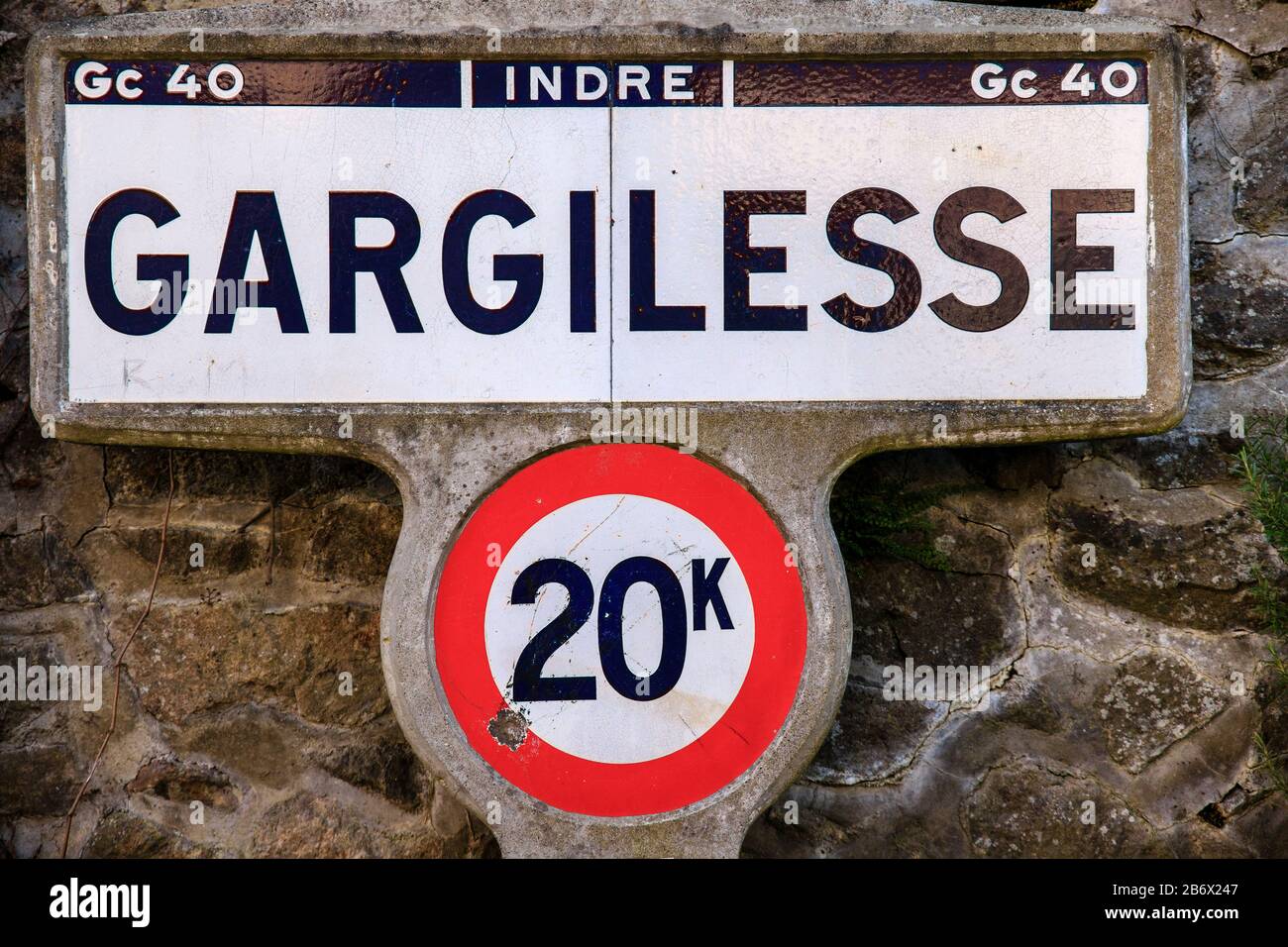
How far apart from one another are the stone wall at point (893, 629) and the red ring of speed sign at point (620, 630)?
253 mm

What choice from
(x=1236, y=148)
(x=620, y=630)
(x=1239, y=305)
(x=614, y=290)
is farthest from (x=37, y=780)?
(x=1236, y=148)

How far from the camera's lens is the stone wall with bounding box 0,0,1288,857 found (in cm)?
181

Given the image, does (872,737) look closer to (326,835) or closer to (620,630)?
(620,630)

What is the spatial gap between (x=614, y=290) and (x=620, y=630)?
1.79ft

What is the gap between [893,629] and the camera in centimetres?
186

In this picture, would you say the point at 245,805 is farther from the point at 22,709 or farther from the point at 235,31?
the point at 235,31

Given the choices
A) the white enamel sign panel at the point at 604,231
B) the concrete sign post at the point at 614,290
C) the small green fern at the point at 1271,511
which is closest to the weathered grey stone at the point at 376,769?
the concrete sign post at the point at 614,290

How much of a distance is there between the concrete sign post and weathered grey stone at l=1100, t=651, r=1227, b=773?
17.5 inches

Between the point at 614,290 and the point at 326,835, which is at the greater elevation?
the point at 614,290

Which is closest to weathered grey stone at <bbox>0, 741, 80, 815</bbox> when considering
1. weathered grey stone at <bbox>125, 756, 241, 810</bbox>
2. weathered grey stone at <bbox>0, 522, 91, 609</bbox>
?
weathered grey stone at <bbox>125, 756, 241, 810</bbox>

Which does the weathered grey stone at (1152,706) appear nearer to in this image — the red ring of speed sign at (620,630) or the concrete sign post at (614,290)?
the concrete sign post at (614,290)

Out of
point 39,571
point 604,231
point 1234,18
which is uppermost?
point 1234,18

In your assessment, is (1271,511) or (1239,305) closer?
(1271,511)

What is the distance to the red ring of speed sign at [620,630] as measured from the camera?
1.66 meters
